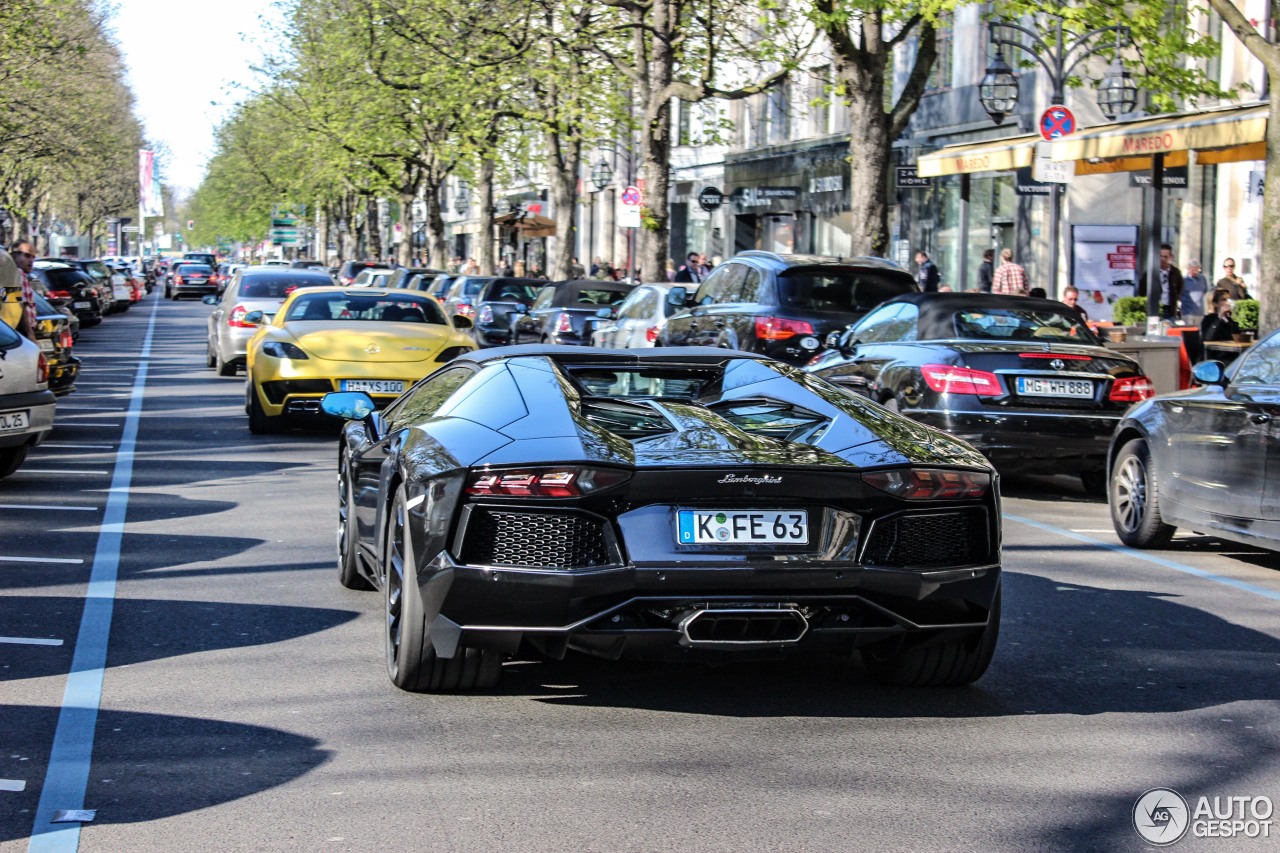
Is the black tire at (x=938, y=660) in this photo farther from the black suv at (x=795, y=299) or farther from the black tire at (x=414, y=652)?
the black suv at (x=795, y=299)

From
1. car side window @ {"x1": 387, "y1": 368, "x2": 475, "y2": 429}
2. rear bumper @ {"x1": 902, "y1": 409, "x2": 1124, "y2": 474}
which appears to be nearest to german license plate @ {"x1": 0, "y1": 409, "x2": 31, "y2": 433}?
car side window @ {"x1": 387, "y1": 368, "x2": 475, "y2": 429}

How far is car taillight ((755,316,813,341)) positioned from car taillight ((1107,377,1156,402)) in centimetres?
432

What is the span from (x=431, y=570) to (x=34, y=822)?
60.8 inches

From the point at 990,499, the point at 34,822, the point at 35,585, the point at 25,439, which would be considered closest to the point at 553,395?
the point at 990,499

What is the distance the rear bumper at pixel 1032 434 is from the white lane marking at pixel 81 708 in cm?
571

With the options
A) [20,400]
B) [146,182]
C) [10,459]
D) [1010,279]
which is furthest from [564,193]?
[146,182]

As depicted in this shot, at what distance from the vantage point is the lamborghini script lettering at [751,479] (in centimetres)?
569

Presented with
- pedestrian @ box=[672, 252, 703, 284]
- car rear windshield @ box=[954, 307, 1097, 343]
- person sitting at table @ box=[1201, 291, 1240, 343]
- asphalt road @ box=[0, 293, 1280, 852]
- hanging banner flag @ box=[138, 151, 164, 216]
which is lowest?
asphalt road @ box=[0, 293, 1280, 852]

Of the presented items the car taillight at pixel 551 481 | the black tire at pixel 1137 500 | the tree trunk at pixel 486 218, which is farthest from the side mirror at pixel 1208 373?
the tree trunk at pixel 486 218

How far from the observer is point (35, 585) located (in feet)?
28.7

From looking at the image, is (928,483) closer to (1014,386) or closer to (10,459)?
(1014,386)

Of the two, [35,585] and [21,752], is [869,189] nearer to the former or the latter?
[35,585]

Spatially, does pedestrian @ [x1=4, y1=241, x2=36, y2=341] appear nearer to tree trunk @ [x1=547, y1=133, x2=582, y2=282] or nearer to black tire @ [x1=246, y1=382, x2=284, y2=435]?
black tire @ [x1=246, y1=382, x2=284, y2=435]

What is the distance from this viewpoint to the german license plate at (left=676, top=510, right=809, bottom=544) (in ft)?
18.7
